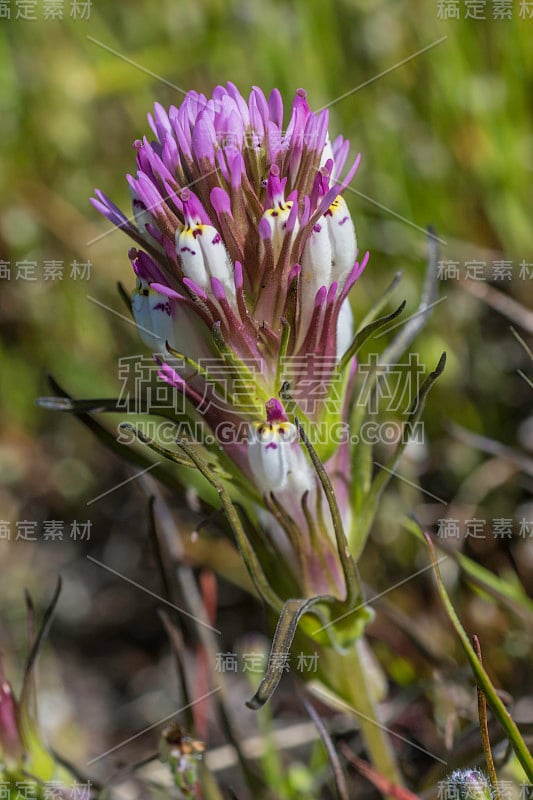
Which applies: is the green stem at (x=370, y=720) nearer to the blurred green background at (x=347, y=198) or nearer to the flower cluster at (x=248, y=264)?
the flower cluster at (x=248, y=264)

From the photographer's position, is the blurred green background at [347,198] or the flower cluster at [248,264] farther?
the blurred green background at [347,198]

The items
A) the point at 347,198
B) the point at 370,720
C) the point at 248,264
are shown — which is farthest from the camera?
the point at 347,198

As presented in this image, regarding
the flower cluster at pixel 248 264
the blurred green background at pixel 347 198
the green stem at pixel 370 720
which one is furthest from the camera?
the blurred green background at pixel 347 198

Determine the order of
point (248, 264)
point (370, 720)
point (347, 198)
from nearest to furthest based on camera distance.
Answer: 1. point (248, 264)
2. point (370, 720)
3. point (347, 198)

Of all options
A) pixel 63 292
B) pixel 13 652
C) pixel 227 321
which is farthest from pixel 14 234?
pixel 227 321

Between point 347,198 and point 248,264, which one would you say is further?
point 347,198

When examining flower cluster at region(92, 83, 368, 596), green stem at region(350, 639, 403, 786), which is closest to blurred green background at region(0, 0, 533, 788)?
green stem at region(350, 639, 403, 786)

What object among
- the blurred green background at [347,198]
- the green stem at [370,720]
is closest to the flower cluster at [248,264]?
the green stem at [370,720]

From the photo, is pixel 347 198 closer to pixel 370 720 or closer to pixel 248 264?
pixel 248 264

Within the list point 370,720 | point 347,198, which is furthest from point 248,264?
point 347,198
